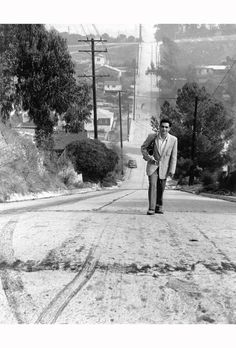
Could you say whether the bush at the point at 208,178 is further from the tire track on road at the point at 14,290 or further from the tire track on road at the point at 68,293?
the tire track on road at the point at 14,290

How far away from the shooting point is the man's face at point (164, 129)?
9.47 ft

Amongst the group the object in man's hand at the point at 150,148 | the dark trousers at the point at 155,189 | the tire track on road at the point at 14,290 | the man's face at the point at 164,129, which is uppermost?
the man's face at the point at 164,129

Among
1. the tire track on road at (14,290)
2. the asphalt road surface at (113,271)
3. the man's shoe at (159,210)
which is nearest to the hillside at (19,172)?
the man's shoe at (159,210)

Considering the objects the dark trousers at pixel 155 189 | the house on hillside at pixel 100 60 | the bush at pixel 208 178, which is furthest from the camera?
the bush at pixel 208 178

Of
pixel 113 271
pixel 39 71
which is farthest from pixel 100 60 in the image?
pixel 113 271

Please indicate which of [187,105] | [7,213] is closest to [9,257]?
[7,213]

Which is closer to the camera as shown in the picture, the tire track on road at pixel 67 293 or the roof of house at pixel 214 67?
the tire track on road at pixel 67 293

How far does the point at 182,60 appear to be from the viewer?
3.14m

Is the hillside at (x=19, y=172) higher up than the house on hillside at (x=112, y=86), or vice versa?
the house on hillside at (x=112, y=86)

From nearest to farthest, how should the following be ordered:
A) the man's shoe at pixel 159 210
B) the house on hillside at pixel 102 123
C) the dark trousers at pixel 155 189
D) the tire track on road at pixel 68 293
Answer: the tire track on road at pixel 68 293
the dark trousers at pixel 155 189
the man's shoe at pixel 159 210
the house on hillside at pixel 102 123

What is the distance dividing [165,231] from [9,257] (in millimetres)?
1131

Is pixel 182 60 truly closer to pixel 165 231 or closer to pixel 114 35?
pixel 114 35

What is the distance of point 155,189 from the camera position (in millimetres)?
3369

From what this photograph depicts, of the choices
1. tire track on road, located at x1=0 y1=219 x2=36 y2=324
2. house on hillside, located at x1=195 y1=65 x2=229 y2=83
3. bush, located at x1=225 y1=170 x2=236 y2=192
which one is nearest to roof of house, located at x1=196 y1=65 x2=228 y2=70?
house on hillside, located at x1=195 y1=65 x2=229 y2=83
